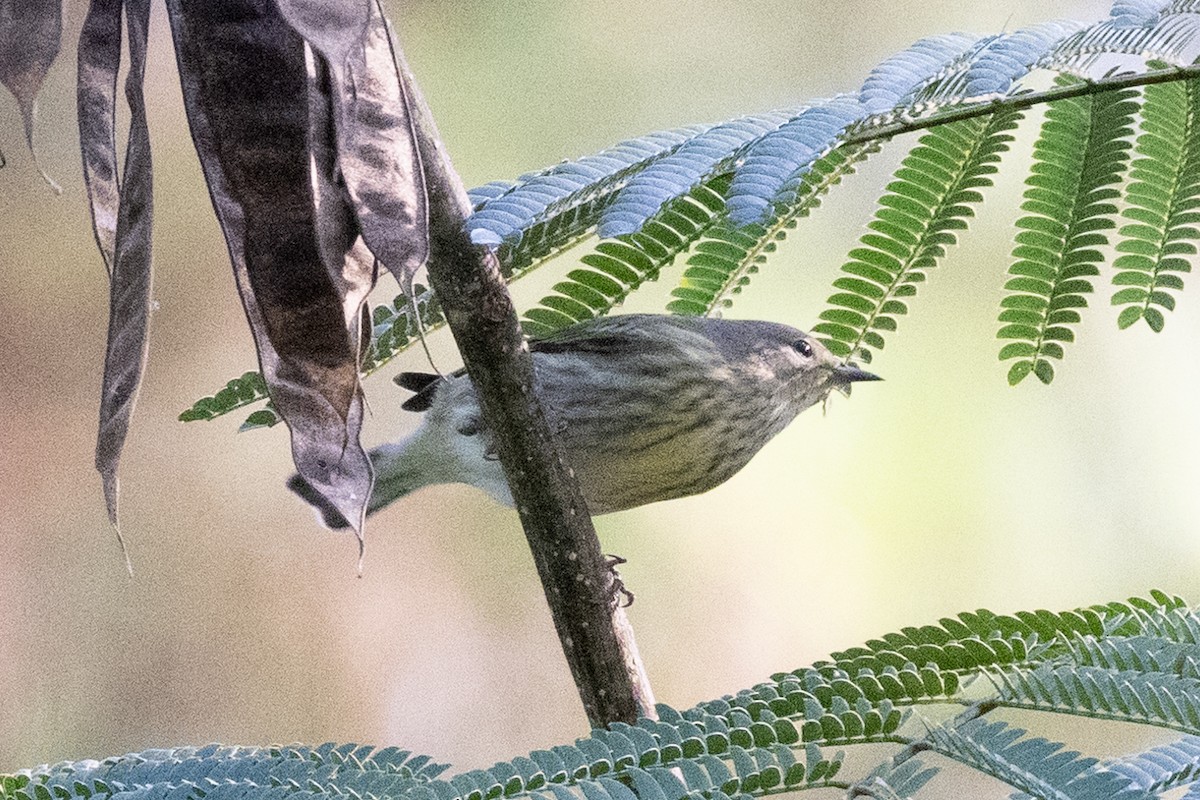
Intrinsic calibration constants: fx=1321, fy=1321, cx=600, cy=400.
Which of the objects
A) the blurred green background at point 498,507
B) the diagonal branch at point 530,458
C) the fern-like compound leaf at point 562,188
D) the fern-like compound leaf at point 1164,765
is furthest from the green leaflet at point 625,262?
the blurred green background at point 498,507

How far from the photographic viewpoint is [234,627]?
16.3 feet

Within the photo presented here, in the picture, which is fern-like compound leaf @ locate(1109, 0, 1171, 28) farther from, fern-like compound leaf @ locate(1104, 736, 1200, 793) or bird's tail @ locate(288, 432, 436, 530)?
bird's tail @ locate(288, 432, 436, 530)

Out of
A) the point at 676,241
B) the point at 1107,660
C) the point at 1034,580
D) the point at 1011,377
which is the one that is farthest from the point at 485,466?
the point at 1034,580

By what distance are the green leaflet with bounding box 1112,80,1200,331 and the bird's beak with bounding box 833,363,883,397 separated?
1140mm

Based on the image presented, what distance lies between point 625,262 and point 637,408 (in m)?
1.05

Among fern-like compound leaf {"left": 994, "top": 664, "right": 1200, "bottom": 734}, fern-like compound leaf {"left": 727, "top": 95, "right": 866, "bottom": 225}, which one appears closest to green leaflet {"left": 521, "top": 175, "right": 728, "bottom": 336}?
fern-like compound leaf {"left": 727, "top": 95, "right": 866, "bottom": 225}

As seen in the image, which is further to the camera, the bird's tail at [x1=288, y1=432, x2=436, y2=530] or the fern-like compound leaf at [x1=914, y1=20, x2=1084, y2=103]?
the bird's tail at [x1=288, y1=432, x2=436, y2=530]

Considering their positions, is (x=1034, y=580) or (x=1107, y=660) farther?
(x=1034, y=580)

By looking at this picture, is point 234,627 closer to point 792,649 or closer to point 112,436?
point 792,649

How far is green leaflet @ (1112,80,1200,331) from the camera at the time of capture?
2.24 meters

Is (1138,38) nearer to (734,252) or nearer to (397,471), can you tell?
(734,252)

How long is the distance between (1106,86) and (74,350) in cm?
384

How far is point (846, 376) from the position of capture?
12.1 ft

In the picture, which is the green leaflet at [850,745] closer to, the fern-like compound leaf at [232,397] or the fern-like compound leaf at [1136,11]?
the fern-like compound leaf at [232,397]
